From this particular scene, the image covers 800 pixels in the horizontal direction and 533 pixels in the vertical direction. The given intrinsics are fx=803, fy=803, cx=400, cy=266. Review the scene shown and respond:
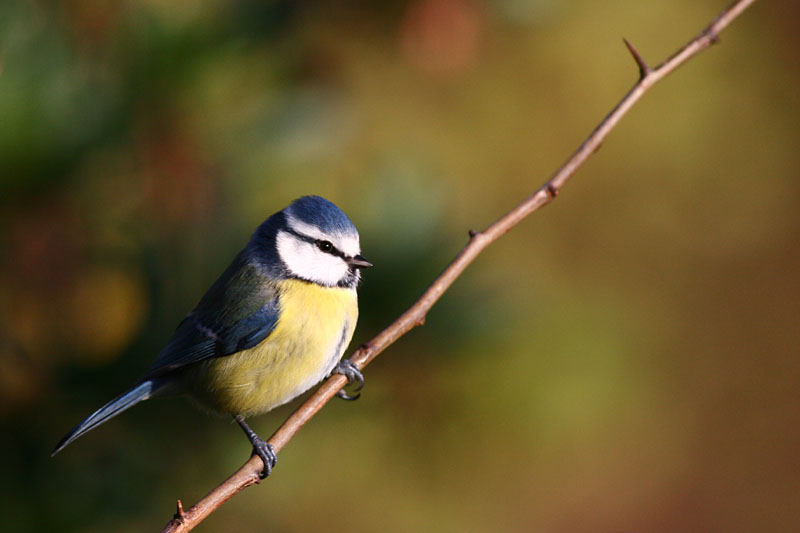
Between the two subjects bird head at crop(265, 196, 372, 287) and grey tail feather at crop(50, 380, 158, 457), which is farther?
bird head at crop(265, 196, 372, 287)

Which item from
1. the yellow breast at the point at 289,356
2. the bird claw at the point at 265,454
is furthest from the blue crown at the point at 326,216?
the bird claw at the point at 265,454

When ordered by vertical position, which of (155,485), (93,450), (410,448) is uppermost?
(93,450)

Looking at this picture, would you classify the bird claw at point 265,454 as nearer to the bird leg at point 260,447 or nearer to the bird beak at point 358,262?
the bird leg at point 260,447

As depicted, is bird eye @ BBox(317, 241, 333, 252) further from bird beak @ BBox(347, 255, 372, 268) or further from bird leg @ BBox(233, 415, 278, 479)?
bird leg @ BBox(233, 415, 278, 479)

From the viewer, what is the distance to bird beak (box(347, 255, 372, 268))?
4.67ft

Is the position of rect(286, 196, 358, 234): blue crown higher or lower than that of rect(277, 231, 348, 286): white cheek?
higher

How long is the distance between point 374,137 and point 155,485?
6.01ft

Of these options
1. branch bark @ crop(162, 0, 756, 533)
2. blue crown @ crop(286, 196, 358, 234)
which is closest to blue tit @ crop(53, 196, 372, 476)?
blue crown @ crop(286, 196, 358, 234)

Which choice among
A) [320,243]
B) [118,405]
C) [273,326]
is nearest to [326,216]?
[320,243]

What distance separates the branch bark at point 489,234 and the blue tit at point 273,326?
0.67 feet

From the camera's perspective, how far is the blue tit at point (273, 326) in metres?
1.45

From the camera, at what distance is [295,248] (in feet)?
5.02

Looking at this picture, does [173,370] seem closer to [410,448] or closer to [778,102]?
[410,448]

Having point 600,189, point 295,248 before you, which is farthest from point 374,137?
point 295,248
